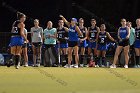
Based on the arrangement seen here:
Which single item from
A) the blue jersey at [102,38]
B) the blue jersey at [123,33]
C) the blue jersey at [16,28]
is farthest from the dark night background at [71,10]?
the blue jersey at [16,28]

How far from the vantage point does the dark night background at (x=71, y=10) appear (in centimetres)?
2259

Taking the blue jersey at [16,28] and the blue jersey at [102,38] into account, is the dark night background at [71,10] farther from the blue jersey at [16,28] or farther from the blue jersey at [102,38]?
the blue jersey at [16,28]

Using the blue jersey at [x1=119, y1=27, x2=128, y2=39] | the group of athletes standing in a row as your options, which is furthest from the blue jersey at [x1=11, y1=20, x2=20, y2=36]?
the blue jersey at [x1=119, y1=27, x2=128, y2=39]

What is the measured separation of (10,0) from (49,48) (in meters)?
8.27

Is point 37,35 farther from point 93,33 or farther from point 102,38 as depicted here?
point 102,38

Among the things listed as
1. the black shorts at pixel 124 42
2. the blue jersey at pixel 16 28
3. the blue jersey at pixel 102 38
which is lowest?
the black shorts at pixel 124 42

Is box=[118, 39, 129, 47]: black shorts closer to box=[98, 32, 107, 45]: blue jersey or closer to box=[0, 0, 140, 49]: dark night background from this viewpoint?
box=[98, 32, 107, 45]: blue jersey

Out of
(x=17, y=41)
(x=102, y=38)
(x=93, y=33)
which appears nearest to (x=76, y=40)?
(x=93, y=33)

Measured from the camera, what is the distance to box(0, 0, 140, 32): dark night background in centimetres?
2259

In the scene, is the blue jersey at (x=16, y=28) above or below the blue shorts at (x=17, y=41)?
above

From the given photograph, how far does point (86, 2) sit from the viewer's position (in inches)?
957

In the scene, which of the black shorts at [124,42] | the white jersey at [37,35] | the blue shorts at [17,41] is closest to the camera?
the blue shorts at [17,41]

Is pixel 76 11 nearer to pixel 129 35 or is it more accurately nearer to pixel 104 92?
pixel 129 35

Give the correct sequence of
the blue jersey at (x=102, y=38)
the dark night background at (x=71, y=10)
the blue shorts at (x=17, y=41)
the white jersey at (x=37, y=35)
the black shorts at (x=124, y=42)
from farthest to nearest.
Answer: the dark night background at (x=71, y=10)
the blue jersey at (x=102, y=38)
the white jersey at (x=37, y=35)
the black shorts at (x=124, y=42)
the blue shorts at (x=17, y=41)
